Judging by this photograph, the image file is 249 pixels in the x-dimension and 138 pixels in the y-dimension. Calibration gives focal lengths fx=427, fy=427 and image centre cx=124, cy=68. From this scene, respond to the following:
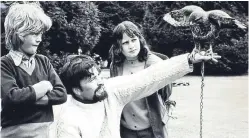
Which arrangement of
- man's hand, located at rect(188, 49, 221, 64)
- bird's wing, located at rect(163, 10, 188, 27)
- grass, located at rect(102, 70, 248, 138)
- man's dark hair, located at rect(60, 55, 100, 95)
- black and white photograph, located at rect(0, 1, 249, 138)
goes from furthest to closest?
1. grass, located at rect(102, 70, 248, 138)
2. bird's wing, located at rect(163, 10, 188, 27)
3. man's dark hair, located at rect(60, 55, 100, 95)
4. black and white photograph, located at rect(0, 1, 249, 138)
5. man's hand, located at rect(188, 49, 221, 64)

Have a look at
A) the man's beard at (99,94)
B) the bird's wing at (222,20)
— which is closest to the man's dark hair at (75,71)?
the man's beard at (99,94)

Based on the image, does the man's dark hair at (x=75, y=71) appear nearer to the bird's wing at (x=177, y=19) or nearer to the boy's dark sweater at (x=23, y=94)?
the boy's dark sweater at (x=23, y=94)

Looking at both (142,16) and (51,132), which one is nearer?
(51,132)

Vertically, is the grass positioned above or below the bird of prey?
below

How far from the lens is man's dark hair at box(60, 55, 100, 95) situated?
2.58 m

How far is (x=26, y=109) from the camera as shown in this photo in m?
2.49

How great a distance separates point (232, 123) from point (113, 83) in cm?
512

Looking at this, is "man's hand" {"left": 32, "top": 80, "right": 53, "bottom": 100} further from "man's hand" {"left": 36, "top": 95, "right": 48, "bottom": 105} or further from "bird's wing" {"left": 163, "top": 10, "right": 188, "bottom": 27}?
"bird's wing" {"left": 163, "top": 10, "right": 188, "bottom": 27}

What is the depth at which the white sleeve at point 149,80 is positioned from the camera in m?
2.51

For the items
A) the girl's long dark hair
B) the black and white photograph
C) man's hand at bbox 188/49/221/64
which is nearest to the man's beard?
the black and white photograph

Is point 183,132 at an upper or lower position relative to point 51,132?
lower

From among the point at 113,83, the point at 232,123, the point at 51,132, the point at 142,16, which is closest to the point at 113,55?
the point at 113,83

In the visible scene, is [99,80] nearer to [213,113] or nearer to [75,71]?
[75,71]

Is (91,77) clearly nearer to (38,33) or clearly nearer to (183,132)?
(38,33)
